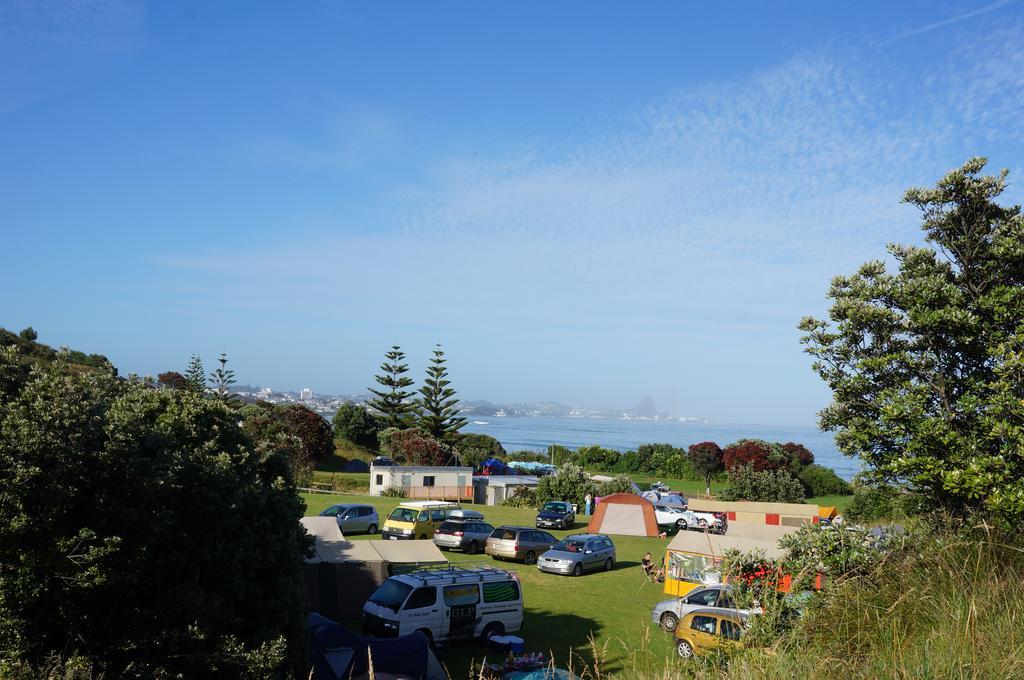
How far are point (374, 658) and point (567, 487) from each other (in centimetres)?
3078

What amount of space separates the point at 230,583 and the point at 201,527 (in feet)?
2.65

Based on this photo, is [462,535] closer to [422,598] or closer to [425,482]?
[422,598]

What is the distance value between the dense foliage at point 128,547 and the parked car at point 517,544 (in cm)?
1424

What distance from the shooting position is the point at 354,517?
2739 centimetres

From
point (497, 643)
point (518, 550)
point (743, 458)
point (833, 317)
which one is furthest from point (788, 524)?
point (833, 317)

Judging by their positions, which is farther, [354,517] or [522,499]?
[522,499]

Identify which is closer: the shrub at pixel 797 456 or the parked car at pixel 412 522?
the parked car at pixel 412 522

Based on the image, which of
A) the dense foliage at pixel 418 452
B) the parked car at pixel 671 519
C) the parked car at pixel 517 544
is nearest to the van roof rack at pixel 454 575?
the parked car at pixel 517 544

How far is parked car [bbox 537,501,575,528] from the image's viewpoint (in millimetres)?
32844

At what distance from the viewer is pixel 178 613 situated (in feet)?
26.6

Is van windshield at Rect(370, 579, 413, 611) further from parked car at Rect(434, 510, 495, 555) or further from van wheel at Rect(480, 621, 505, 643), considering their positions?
parked car at Rect(434, 510, 495, 555)

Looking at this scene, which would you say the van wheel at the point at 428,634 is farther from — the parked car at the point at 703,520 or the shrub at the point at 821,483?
the shrub at the point at 821,483

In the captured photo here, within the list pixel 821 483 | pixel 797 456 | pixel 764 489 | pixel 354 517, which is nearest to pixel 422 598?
pixel 354 517

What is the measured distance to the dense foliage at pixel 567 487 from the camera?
40.9m
